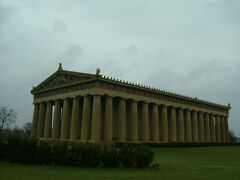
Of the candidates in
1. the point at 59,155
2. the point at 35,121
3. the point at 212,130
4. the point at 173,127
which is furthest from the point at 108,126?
the point at 212,130

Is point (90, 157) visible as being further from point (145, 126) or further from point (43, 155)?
point (145, 126)

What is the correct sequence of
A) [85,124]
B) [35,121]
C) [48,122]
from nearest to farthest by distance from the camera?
[85,124]
[48,122]
[35,121]

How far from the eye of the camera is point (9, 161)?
19.1 m

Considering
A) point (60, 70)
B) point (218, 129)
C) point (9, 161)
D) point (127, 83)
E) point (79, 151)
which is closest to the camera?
point (79, 151)

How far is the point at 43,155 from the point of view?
17.9 meters

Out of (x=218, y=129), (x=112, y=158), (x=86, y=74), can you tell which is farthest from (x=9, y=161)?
(x=218, y=129)

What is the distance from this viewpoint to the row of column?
45.6 m

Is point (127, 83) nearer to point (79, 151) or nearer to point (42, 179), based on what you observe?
point (79, 151)

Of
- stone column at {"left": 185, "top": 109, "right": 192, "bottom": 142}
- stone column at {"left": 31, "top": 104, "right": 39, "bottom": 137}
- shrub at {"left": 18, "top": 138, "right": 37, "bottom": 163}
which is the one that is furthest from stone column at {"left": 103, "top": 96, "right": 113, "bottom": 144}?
stone column at {"left": 185, "top": 109, "right": 192, "bottom": 142}

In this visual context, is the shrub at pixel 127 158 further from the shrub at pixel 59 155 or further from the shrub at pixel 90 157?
the shrub at pixel 59 155

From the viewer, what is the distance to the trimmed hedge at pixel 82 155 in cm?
1775

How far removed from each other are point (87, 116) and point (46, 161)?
27.4 metres

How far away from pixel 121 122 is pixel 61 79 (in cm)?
1685

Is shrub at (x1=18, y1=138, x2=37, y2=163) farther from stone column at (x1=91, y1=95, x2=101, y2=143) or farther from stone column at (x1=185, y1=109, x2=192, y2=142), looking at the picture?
stone column at (x1=185, y1=109, x2=192, y2=142)
